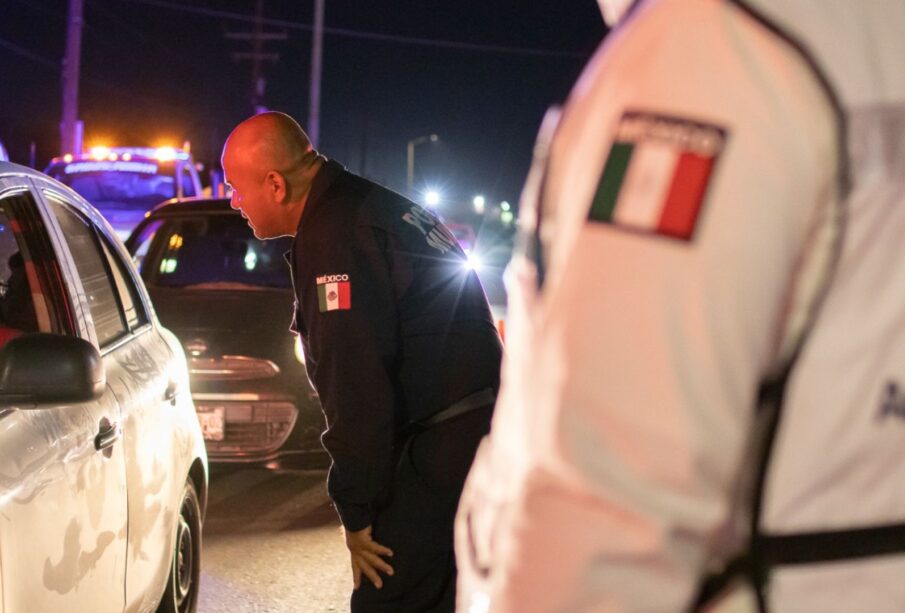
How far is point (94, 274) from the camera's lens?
3.61 meters

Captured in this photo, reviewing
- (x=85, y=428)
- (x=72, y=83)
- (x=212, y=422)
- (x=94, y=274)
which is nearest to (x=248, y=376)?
(x=212, y=422)

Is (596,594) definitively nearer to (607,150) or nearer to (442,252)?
(607,150)

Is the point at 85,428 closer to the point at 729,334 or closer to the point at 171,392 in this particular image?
the point at 171,392

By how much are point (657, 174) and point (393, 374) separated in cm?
174

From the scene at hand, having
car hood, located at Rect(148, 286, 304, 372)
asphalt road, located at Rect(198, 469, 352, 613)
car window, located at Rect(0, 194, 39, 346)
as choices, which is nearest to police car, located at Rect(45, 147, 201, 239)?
car hood, located at Rect(148, 286, 304, 372)

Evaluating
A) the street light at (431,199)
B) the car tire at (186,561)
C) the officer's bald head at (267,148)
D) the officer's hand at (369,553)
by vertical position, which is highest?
the officer's bald head at (267,148)

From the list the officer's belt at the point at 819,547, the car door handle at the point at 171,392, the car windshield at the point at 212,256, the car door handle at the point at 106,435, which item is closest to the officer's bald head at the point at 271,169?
the car door handle at the point at 106,435

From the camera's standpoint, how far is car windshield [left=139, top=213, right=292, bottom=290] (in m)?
7.28

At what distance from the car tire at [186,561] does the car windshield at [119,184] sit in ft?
37.6

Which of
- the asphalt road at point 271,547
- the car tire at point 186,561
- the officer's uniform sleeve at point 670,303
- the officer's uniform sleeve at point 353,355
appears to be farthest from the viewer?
the asphalt road at point 271,547

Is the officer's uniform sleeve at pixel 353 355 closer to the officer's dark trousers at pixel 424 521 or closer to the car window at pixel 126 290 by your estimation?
the officer's dark trousers at pixel 424 521

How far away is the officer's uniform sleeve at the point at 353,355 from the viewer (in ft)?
8.35

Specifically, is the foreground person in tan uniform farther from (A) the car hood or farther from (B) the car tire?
(A) the car hood

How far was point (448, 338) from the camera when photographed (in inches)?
108
